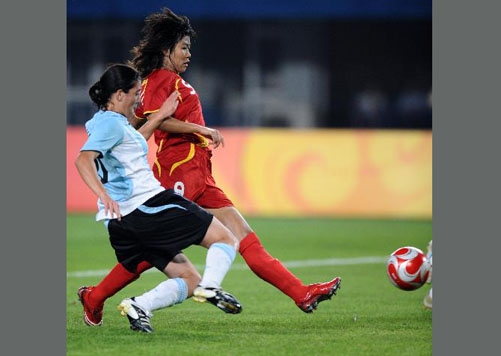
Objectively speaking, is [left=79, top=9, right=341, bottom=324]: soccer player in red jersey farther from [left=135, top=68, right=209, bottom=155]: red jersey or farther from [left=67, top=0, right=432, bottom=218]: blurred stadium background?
[left=67, top=0, right=432, bottom=218]: blurred stadium background

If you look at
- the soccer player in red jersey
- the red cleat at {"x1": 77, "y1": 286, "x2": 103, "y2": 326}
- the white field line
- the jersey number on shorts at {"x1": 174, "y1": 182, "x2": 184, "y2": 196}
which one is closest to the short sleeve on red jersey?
the soccer player in red jersey

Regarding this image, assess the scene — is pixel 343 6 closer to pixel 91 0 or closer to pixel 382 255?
pixel 91 0

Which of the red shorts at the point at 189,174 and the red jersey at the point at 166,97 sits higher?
the red jersey at the point at 166,97

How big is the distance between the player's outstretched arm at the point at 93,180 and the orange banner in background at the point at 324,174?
32.7 ft

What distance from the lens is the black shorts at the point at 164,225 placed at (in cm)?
582

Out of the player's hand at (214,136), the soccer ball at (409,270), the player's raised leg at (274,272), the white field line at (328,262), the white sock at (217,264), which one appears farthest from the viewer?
the white field line at (328,262)

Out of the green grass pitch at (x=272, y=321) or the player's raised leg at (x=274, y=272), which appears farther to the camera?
the player's raised leg at (x=274, y=272)

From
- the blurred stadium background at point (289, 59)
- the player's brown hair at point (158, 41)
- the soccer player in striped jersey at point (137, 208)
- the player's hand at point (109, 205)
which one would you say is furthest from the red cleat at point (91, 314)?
the blurred stadium background at point (289, 59)

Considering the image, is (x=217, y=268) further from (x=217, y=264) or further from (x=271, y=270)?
(x=271, y=270)

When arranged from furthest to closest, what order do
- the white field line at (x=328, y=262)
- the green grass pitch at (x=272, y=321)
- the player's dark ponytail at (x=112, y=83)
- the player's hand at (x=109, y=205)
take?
the white field line at (x=328, y=262)
the player's dark ponytail at (x=112, y=83)
the green grass pitch at (x=272, y=321)
the player's hand at (x=109, y=205)

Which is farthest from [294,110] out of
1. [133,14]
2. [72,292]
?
[72,292]

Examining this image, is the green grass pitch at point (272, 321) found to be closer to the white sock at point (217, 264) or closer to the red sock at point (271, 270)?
the red sock at point (271, 270)

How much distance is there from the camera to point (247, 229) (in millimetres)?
6688

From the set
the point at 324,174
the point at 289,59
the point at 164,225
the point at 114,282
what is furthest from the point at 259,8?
the point at 164,225
